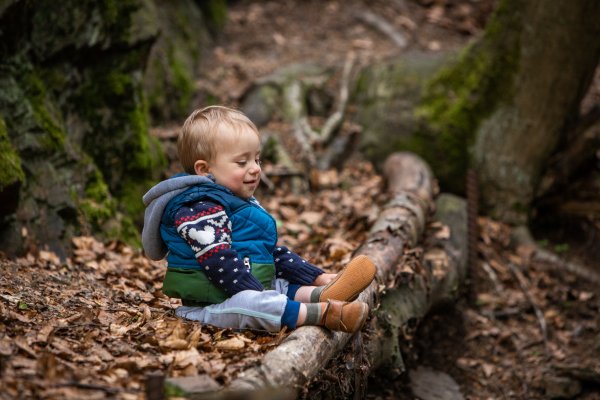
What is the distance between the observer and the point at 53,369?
103 inches

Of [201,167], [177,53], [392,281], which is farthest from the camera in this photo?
[177,53]

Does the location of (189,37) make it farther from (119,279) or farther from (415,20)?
(119,279)

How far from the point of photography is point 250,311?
352cm

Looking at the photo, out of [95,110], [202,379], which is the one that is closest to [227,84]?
[95,110]

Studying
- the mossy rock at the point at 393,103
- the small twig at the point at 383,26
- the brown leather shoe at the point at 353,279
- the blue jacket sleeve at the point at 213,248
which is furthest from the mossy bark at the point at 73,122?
the small twig at the point at 383,26

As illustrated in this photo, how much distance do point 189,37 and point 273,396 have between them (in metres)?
8.05

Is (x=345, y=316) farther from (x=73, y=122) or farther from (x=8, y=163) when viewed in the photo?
(x=73, y=122)

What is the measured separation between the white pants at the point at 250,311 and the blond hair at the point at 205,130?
0.88 m

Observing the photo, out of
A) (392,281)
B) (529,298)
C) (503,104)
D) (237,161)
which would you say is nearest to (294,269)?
(237,161)

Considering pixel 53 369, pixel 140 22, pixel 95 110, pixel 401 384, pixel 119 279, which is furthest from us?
pixel 140 22

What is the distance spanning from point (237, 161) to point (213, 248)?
57 centimetres

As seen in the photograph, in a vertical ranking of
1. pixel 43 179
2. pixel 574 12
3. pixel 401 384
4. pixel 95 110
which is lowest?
pixel 401 384

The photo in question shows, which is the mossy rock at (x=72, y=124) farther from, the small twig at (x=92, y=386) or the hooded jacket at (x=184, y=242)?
the small twig at (x=92, y=386)

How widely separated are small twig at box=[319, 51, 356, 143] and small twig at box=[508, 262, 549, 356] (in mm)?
3131
